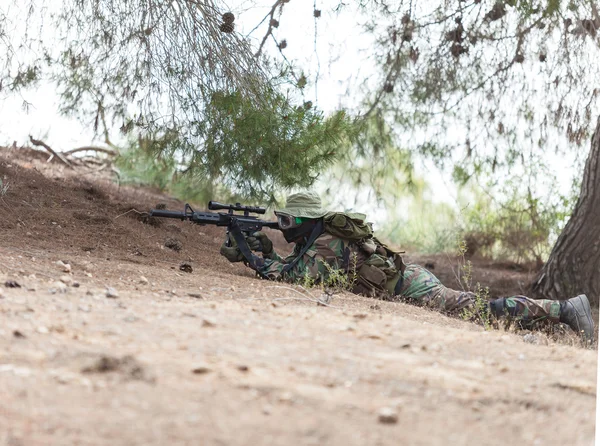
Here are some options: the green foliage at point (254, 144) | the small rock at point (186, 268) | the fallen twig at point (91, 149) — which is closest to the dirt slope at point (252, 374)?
the small rock at point (186, 268)

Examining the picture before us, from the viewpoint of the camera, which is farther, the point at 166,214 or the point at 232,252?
the point at 232,252

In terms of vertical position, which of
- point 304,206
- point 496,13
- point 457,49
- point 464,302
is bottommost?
point 464,302

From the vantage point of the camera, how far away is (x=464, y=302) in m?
5.06

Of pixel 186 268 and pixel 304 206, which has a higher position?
pixel 304 206

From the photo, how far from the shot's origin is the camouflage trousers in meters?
5.00

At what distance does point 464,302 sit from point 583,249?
8.42ft

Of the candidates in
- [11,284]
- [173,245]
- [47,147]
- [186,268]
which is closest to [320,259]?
[186,268]

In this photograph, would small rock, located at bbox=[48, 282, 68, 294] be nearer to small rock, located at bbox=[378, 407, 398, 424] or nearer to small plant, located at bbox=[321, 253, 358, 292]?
small plant, located at bbox=[321, 253, 358, 292]

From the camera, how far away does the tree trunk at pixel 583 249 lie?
23.0ft

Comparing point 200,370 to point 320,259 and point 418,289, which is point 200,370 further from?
point 418,289

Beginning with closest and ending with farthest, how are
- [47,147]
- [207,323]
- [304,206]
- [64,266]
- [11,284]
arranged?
[207,323] < [11,284] < [64,266] < [304,206] < [47,147]

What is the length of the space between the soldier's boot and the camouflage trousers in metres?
0.05

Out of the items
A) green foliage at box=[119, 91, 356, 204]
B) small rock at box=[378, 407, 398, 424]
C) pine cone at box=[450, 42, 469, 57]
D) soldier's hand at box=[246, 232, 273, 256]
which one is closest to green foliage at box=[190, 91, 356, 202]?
green foliage at box=[119, 91, 356, 204]

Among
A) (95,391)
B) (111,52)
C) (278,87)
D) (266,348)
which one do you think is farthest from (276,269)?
(95,391)
